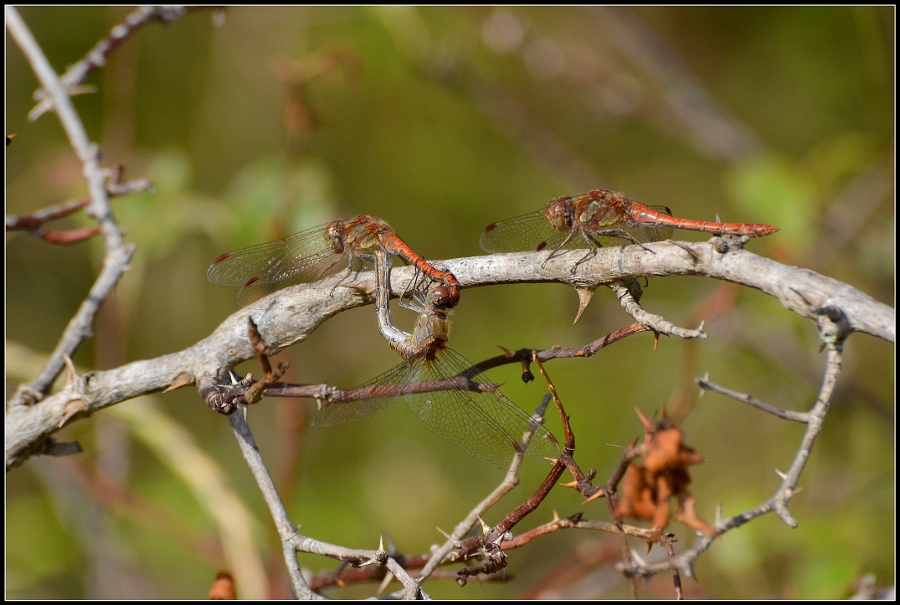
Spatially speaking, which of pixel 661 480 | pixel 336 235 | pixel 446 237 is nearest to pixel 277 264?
pixel 336 235

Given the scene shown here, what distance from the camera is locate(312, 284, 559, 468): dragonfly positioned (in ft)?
6.01

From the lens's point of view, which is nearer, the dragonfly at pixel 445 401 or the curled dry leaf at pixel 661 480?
the curled dry leaf at pixel 661 480

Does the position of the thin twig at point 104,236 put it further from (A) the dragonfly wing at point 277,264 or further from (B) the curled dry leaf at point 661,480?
(B) the curled dry leaf at point 661,480

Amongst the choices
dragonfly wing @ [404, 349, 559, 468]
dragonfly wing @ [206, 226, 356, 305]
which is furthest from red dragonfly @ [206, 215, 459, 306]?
dragonfly wing @ [404, 349, 559, 468]

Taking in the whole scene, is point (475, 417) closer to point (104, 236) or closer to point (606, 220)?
point (606, 220)

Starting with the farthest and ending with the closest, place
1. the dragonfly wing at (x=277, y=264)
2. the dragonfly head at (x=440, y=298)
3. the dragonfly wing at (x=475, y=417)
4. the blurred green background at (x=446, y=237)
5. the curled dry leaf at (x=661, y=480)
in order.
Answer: the blurred green background at (x=446, y=237), the dragonfly wing at (x=277, y=264), the dragonfly wing at (x=475, y=417), the dragonfly head at (x=440, y=298), the curled dry leaf at (x=661, y=480)

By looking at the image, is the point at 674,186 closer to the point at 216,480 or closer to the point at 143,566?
the point at 216,480

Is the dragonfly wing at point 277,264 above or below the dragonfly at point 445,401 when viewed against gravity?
above

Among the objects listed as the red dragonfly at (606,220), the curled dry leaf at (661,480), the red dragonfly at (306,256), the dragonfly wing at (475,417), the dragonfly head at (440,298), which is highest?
the red dragonfly at (306,256)

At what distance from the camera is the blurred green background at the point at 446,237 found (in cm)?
345

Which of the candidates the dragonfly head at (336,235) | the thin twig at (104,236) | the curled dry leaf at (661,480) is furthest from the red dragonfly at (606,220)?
the thin twig at (104,236)

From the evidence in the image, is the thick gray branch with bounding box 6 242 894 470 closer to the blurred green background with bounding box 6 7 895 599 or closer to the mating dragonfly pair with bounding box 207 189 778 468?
the mating dragonfly pair with bounding box 207 189 778 468

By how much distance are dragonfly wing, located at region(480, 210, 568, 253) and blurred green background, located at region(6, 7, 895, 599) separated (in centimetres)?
110

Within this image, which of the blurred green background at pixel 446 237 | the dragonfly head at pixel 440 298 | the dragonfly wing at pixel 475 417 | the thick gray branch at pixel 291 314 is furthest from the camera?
the blurred green background at pixel 446 237
